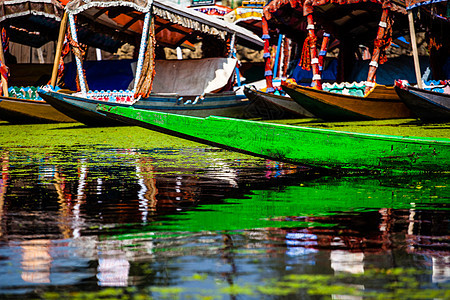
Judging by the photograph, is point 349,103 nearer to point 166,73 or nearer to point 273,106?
point 273,106

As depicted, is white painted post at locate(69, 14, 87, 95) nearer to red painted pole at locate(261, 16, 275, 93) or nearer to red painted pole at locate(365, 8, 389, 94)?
red painted pole at locate(261, 16, 275, 93)

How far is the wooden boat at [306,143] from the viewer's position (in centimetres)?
411

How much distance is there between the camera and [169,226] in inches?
105

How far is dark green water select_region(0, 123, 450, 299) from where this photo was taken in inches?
69.4

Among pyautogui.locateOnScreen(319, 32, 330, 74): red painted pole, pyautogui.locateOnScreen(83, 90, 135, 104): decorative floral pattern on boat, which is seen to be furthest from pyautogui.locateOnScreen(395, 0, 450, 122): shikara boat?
pyautogui.locateOnScreen(83, 90, 135, 104): decorative floral pattern on boat

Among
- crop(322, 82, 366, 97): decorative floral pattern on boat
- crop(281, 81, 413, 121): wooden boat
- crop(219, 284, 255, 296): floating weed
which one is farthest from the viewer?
crop(322, 82, 366, 97): decorative floral pattern on boat

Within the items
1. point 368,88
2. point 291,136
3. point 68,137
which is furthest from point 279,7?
point 291,136

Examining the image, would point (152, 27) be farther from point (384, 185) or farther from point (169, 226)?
point (169, 226)

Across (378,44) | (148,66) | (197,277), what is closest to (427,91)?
(378,44)

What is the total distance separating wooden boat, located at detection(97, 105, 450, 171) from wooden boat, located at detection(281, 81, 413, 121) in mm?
5918

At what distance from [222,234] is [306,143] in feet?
6.42

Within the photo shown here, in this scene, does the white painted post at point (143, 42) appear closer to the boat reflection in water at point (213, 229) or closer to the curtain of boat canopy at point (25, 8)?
the curtain of boat canopy at point (25, 8)

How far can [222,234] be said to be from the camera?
2.46 metres

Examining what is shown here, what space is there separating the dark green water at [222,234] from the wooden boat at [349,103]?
5.71m
